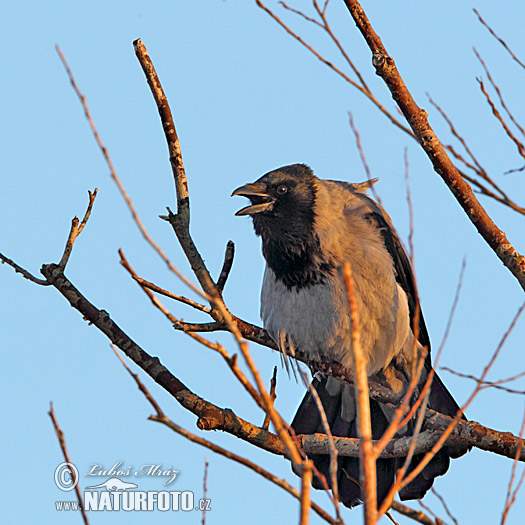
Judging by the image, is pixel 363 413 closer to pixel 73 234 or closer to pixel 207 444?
pixel 207 444

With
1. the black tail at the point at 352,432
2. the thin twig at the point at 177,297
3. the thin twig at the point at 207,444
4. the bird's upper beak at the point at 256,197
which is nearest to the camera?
the thin twig at the point at 207,444

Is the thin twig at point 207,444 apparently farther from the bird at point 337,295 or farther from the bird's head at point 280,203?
the bird's head at point 280,203

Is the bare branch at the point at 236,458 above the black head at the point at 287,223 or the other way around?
the other way around

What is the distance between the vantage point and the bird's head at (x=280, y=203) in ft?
18.7

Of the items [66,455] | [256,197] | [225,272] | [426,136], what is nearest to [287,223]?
[256,197]

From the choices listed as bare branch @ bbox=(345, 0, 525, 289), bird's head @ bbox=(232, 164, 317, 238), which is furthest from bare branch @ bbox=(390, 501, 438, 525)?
bird's head @ bbox=(232, 164, 317, 238)

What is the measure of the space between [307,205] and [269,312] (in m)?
0.93

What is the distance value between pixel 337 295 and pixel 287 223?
743 mm

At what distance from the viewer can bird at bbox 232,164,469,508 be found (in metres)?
5.53

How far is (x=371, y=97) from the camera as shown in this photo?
3549 mm

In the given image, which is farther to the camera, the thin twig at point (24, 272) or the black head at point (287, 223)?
the black head at point (287, 223)

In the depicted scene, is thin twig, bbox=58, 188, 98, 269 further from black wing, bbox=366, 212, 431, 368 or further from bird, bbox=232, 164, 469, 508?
black wing, bbox=366, 212, 431, 368

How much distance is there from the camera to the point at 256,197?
226 inches

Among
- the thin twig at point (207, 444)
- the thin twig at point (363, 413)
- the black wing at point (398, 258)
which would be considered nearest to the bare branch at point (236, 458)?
the thin twig at point (207, 444)
